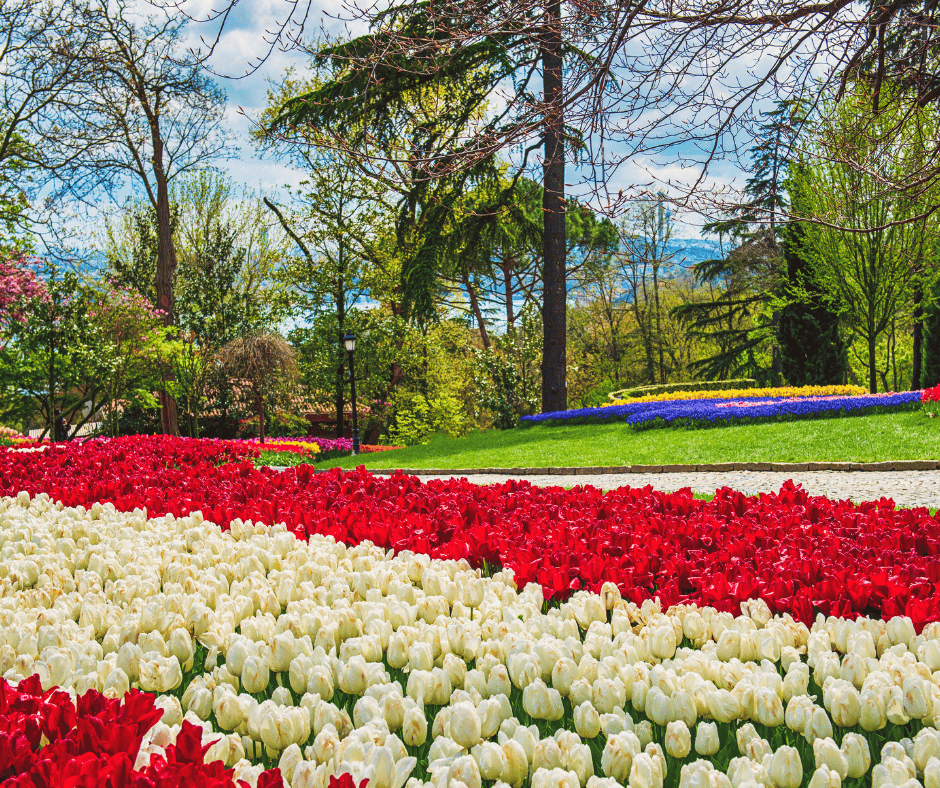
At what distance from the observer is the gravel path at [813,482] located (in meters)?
6.88

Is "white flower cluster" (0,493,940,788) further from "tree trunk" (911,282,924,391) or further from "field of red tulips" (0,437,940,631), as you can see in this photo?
"tree trunk" (911,282,924,391)

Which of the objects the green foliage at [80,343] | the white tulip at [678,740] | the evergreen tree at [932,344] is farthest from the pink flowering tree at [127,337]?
the evergreen tree at [932,344]

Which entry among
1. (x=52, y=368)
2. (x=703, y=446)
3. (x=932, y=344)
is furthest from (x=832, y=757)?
(x=932, y=344)

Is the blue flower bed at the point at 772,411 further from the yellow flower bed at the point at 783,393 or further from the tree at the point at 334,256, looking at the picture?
the tree at the point at 334,256

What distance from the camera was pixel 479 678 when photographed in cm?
196

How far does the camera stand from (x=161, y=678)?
2.10m

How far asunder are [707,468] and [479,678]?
827 cm

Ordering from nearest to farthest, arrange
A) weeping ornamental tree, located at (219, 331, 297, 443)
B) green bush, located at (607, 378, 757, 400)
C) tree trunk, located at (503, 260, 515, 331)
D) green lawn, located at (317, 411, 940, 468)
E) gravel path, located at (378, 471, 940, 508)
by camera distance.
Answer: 1. gravel path, located at (378, 471, 940, 508)
2. green lawn, located at (317, 411, 940, 468)
3. weeping ornamental tree, located at (219, 331, 297, 443)
4. tree trunk, located at (503, 260, 515, 331)
5. green bush, located at (607, 378, 757, 400)

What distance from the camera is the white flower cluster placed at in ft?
5.12

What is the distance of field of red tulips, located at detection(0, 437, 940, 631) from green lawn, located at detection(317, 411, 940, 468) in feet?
17.5

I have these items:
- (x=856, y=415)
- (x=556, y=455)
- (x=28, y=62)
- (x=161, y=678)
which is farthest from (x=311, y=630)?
(x=28, y=62)

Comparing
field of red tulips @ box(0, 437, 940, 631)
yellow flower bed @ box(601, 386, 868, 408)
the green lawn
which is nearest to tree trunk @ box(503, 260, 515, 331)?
yellow flower bed @ box(601, 386, 868, 408)

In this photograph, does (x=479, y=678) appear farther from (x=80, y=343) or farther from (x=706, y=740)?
(x=80, y=343)

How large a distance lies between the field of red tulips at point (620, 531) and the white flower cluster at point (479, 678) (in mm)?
262
